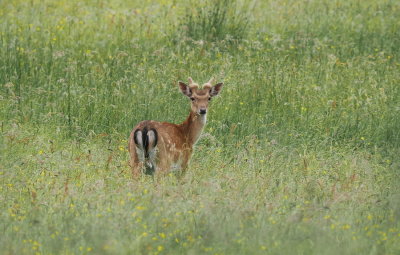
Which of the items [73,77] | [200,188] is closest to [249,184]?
[200,188]

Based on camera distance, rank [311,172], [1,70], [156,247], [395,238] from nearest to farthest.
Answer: [156,247] < [395,238] < [311,172] < [1,70]

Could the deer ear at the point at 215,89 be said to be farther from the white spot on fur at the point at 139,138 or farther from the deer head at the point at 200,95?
the white spot on fur at the point at 139,138

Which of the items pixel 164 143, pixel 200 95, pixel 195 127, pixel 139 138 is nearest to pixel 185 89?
pixel 200 95

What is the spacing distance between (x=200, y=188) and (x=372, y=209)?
1574 mm

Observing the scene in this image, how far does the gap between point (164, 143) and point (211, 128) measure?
1.73 metres

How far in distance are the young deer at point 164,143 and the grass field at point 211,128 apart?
0.20 metres

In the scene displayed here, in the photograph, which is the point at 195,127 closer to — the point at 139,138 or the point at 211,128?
the point at 211,128

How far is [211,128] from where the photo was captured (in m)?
10.4

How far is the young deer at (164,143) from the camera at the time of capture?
8.58 metres

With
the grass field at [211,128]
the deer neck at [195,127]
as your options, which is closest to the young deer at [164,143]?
the deer neck at [195,127]

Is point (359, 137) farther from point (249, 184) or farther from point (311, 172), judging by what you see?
point (249, 184)

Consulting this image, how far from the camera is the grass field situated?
6.68 metres

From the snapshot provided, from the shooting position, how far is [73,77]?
464 inches

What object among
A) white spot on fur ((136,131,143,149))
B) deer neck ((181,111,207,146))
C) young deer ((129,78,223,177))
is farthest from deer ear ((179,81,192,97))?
white spot on fur ((136,131,143,149))
